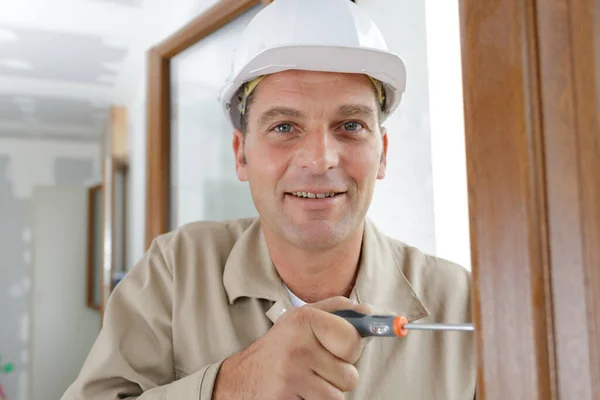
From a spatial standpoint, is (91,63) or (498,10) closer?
(498,10)

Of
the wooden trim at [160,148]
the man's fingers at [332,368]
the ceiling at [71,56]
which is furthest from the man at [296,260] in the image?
the ceiling at [71,56]

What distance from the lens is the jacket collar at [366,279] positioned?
2.79 feet

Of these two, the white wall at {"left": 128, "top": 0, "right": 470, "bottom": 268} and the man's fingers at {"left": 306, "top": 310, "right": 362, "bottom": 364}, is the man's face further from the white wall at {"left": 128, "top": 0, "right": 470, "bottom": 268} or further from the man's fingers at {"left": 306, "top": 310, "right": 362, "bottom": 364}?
the man's fingers at {"left": 306, "top": 310, "right": 362, "bottom": 364}

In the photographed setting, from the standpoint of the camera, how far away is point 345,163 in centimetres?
80

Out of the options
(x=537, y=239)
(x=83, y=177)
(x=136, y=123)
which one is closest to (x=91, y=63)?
(x=136, y=123)

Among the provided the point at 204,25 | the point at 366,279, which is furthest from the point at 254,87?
the point at 204,25

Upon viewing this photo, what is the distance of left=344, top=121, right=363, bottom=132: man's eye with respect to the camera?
0.78 metres

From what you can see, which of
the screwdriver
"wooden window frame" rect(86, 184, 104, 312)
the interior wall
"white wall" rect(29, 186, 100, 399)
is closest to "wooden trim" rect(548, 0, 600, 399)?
the screwdriver

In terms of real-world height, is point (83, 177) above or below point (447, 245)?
above

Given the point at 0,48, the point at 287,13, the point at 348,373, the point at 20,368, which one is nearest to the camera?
the point at 348,373

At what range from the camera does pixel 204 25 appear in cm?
157

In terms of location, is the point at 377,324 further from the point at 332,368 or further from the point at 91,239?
the point at 91,239

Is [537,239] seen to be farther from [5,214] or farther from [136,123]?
[5,214]

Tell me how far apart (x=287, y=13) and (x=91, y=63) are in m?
2.28
